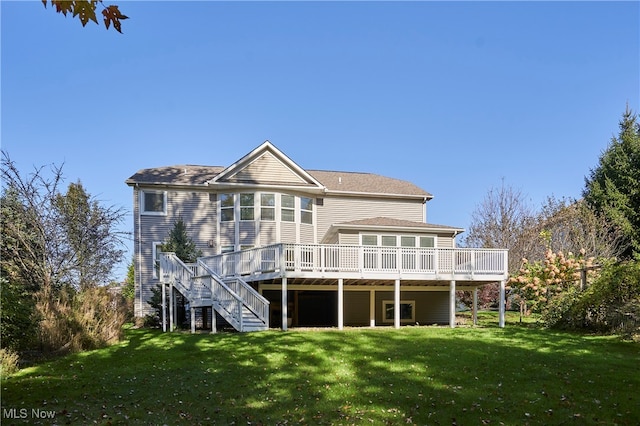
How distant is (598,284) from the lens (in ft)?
49.8

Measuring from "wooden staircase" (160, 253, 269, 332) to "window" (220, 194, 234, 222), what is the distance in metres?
5.18

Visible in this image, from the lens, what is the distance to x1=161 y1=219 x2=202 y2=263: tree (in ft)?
67.0

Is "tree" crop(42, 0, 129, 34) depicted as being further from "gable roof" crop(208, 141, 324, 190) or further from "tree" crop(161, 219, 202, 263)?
"gable roof" crop(208, 141, 324, 190)

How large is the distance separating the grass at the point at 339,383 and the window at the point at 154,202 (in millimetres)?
10699

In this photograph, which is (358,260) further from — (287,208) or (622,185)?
(622,185)

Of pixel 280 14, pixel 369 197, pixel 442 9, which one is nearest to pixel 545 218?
pixel 369 197

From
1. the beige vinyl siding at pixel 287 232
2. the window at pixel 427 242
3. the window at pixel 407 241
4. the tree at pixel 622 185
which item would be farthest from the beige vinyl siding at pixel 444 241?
the tree at pixel 622 185

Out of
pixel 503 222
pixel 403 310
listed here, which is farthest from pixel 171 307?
pixel 503 222

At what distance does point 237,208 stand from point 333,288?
22.0ft

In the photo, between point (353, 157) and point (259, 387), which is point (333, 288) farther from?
point (353, 157)

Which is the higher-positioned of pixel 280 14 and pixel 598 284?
pixel 280 14

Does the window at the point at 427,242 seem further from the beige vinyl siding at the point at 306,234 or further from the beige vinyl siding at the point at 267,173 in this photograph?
the beige vinyl siding at the point at 267,173

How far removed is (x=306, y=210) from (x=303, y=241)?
1.58 meters

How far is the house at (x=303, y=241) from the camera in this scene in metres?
17.5
